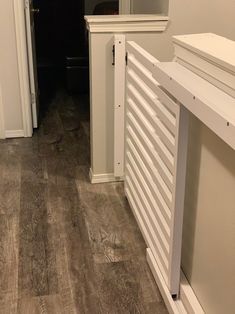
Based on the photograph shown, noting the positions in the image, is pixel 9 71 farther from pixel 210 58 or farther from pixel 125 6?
pixel 210 58

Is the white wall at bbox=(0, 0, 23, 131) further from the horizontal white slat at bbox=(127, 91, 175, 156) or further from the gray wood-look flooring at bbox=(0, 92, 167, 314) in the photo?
the horizontal white slat at bbox=(127, 91, 175, 156)

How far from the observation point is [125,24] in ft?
8.13

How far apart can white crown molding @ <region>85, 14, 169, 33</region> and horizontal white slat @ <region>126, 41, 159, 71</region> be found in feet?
0.82

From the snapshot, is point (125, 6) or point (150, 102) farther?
point (125, 6)

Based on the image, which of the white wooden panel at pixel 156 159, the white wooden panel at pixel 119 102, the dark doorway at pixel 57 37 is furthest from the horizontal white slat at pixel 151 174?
the dark doorway at pixel 57 37

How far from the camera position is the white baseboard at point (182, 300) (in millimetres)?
1642

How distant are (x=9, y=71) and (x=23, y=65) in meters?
0.11

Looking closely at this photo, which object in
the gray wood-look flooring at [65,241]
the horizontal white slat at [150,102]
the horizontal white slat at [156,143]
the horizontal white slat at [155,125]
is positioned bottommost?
the gray wood-look flooring at [65,241]

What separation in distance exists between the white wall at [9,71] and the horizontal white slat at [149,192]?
4.59ft

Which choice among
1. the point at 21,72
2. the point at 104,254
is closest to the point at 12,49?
the point at 21,72

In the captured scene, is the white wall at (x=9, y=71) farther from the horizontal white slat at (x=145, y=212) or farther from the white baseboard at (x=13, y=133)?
the horizontal white slat at (x=145, y=212)

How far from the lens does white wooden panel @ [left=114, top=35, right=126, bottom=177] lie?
2479 millimetres

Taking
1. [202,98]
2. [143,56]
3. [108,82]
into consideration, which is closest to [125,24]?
[108,82]

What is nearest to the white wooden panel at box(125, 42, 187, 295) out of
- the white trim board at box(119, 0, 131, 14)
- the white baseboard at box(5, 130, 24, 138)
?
the white trim board at box(119, 0, 131, 14)
